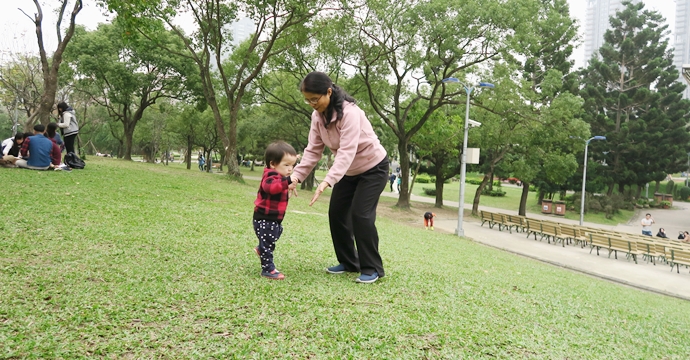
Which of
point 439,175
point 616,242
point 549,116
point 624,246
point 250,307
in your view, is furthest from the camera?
point 439,175

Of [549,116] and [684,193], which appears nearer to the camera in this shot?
[549,116]

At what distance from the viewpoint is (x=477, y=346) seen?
285cm

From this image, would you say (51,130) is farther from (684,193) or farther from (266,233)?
(684,193)

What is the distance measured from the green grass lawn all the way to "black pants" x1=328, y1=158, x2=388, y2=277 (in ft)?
0.77

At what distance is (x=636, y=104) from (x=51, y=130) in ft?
129

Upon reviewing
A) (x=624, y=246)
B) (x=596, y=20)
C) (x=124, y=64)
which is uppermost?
(x=596, y=20)

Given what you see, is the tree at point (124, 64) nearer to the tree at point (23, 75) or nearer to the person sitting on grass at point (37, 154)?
the tree at point (23, 75)

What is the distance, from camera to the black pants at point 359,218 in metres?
3.70

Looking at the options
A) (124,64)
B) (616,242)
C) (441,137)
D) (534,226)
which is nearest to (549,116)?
(441,137)

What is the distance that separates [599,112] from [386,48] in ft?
86.1

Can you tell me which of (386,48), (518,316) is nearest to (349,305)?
(518,316)

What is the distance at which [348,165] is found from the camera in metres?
3.47

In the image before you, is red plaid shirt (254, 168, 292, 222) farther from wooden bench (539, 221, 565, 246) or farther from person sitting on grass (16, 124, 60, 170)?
wooden bench (539, 221, 565, 246)

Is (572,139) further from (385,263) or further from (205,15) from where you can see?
(385,263)
